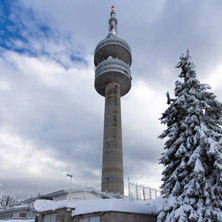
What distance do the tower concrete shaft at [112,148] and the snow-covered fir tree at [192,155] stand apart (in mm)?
24311

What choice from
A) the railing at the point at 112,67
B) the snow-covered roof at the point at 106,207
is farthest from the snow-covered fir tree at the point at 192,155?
the railing at the point at 112,67

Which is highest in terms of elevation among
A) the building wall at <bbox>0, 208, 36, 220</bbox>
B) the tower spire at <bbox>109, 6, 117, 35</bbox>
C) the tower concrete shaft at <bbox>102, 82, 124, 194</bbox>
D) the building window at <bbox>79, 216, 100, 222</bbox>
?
the tower spire at <bbox>109, 6, 117, 35</bbox>

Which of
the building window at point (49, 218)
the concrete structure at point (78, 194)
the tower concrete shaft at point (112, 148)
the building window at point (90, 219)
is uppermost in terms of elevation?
the tower concrete shaft at point (112, 148)

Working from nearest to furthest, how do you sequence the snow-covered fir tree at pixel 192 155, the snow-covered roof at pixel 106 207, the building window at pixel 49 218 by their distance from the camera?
the snow-covered fir tree at pixel 192 155 < the snow-covered roof at pixel 106 207 < the building window at pixel 49 218

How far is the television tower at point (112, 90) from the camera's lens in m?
36.7

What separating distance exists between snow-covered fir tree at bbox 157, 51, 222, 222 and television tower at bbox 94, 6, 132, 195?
80.7ft

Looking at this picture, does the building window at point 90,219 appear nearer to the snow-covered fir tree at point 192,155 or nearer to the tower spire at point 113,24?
the snow-covered fir tree at point 192,155

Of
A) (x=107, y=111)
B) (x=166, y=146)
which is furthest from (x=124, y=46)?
(x=166, y=146)

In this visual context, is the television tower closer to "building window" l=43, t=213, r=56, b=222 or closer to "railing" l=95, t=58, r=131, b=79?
"railing" l=95, t=58, r=131, b=79

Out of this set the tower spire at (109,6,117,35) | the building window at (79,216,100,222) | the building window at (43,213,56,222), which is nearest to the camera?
the building window at (79,216,100,222)

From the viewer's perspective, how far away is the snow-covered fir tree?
400 inches

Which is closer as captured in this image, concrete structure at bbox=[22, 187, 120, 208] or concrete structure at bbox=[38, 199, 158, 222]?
concrete structure at bbox=[38, 199, 158, 222]

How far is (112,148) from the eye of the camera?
127 feet

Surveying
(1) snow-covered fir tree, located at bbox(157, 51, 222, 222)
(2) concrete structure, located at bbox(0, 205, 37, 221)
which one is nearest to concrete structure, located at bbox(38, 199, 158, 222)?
(1) snow-covered fir tree, located at bbox(157, 51, 222, 222)
